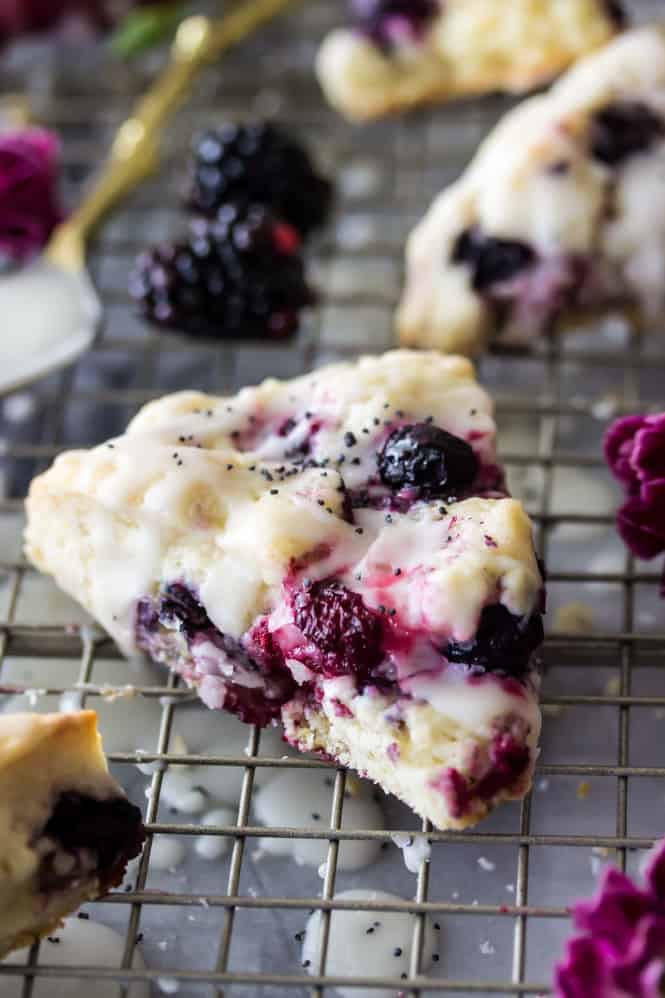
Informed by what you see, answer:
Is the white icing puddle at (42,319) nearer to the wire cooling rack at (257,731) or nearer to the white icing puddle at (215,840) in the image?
the wire cooling rack at (257,731)

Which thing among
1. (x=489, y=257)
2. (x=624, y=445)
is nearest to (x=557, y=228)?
(x=489, y=257)

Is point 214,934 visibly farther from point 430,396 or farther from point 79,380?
Answer: point 79,380

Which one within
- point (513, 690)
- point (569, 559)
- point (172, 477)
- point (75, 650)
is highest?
point (172, 477)

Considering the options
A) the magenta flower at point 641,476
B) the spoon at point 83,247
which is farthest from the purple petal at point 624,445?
the spoon at point 83,247

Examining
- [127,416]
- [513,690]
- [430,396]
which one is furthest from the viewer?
[127,416]

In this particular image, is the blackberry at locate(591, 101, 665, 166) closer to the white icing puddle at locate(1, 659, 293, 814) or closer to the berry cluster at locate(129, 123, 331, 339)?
the berry cluster at locate(129, 123, 331, 339)

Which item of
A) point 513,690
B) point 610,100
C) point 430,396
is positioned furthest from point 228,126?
point 513,690
